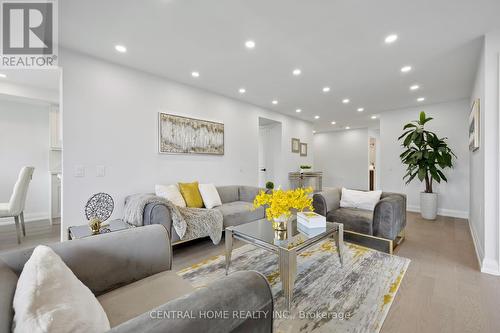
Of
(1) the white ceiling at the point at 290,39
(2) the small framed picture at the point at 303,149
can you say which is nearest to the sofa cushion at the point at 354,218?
(1) the white ceiling at the point at 290,39

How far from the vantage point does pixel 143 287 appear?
122cm

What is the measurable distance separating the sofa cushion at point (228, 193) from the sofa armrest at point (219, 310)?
3.14m

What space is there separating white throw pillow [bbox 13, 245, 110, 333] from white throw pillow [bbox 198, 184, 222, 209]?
8.60 feet

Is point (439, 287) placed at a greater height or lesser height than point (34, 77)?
lesser

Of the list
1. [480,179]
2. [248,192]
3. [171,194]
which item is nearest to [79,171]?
[171,194]

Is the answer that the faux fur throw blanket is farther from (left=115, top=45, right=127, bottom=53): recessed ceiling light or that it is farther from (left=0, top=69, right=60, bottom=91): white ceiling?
(left=0, top=69, right=60, bottom=91): white ceiling

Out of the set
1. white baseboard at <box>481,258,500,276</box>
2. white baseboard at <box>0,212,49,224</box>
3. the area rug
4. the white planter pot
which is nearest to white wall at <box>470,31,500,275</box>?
white baseboard at <box>481,258,500,276</box>

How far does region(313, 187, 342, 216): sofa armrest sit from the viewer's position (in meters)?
3.11

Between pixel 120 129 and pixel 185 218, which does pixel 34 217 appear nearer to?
pixel 120 129

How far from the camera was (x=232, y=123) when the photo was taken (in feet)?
15.4

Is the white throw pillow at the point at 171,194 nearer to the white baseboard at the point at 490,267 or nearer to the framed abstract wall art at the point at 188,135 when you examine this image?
the framed abstract wall art at the point at 188,135

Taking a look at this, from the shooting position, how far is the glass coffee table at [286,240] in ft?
5.41

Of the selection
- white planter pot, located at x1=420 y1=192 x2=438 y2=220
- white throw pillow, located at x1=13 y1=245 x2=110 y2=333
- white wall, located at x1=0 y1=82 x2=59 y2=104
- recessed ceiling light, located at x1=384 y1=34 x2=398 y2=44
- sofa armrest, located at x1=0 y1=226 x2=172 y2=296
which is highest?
recessed ceiling light, located at x1=384 y1=34 x2=398 y2=44

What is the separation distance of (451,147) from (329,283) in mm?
4905
